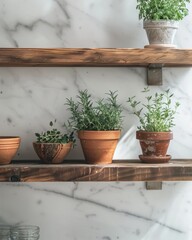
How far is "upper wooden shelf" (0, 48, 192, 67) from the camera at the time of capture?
1.33m

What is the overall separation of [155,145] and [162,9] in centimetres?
43

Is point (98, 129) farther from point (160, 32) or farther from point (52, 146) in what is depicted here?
point (160, 32)

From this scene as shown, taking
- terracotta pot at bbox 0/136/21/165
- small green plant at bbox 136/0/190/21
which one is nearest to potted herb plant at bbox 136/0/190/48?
small green plant at bbox 136/0/190/21

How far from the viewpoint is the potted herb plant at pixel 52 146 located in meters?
1.36

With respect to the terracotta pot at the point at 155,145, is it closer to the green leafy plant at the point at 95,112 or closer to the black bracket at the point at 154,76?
the green leafy plant at the point at 95,112

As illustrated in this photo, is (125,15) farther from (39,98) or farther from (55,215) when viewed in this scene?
(55,215)

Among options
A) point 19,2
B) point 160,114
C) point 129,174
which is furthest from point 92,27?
point 129,174

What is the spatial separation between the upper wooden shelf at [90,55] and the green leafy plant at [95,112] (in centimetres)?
16

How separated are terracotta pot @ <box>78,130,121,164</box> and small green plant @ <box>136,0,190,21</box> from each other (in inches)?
15.3

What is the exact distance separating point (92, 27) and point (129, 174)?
1.82ft

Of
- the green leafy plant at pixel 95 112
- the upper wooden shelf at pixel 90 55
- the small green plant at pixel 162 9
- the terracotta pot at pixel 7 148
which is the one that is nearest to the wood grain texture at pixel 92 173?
the terracotta pot at pixel 7 148

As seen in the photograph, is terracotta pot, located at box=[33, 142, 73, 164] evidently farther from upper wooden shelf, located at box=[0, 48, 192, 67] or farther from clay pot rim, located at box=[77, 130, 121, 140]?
upper wooden shelf, located at box=[0, 48, 192, 67]

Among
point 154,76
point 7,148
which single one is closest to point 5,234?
point 7,148

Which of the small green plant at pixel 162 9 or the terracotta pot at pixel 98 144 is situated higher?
the small green plant at pixel 162 9
